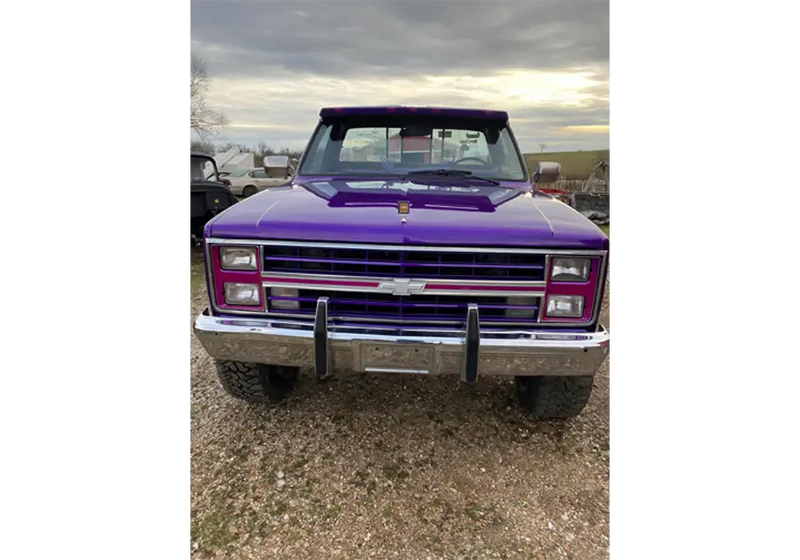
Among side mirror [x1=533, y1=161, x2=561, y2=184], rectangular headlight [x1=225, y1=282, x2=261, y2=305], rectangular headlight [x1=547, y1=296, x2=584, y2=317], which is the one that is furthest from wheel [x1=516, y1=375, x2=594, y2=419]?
rectangular headlight [x1=225, y1=282, x2=261, y2=305]

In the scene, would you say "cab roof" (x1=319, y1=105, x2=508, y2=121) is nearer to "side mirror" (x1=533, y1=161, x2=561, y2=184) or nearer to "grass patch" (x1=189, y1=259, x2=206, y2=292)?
"side mirror" (x1=533, y1=161, x2=561, y2=184)

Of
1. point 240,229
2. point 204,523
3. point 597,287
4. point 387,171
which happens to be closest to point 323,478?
point 204,523

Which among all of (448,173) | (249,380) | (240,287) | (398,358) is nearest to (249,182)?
(448,173)

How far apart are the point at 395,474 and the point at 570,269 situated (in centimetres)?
149

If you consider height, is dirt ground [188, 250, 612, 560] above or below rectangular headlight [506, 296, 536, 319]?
below

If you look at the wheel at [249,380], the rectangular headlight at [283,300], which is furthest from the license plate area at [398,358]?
the wheel at [249,380]

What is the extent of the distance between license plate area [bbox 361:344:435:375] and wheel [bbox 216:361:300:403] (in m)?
0.97

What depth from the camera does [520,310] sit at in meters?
2.42

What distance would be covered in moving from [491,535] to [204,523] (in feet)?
4.63

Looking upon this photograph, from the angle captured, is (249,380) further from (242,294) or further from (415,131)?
(415,131)

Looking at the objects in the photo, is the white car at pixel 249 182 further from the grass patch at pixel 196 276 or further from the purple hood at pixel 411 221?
the purple hood at pixel 411 221

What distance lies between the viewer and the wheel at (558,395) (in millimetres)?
2836

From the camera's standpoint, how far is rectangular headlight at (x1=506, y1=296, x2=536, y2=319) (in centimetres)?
241

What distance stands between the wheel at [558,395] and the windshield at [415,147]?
1582 millimetres
